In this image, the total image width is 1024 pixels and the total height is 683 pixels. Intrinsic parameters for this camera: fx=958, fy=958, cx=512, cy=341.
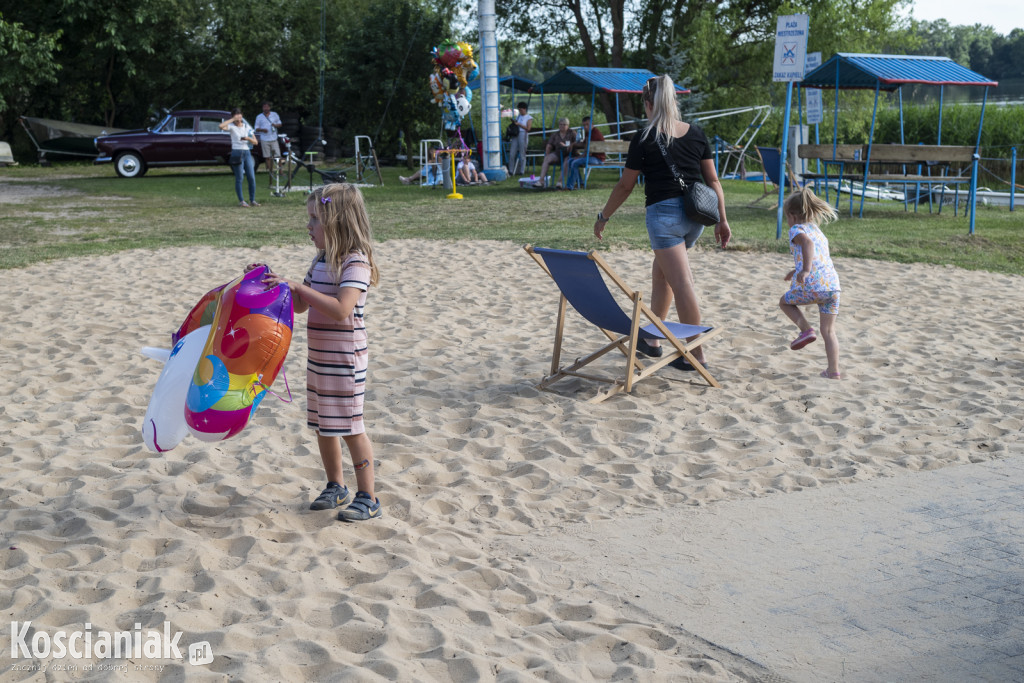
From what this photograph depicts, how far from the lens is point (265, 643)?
3.10 m

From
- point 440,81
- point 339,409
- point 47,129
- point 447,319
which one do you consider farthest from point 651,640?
point 47,129

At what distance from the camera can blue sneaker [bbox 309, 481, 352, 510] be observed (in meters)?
4.20

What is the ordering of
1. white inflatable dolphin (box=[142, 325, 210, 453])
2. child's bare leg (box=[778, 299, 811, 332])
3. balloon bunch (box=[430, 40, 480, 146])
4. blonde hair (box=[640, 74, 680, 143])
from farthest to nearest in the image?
balloon bunch (box=[430, 40, 480, 146]) < child's bare leg (box=[778, 299, 811, 332]) < blonde hair (box=[640, 74, 680, 143]) < white inflatable dolphin (box=[142, 325, 210, 453])

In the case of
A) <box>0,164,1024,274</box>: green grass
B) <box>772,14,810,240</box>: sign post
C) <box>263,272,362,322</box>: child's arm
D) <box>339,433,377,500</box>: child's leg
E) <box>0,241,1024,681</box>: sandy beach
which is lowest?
<box>0,241,1024,681</box>: sandy beach

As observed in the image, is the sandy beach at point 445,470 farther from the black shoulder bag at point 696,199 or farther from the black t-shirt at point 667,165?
the black t-shirt at point 667,165

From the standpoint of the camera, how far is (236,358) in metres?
3.63

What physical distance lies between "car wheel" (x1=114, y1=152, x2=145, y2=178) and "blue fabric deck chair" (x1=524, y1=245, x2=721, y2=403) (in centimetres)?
2212

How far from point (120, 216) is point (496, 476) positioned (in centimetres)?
1300

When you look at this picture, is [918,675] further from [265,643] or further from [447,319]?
[447,319]

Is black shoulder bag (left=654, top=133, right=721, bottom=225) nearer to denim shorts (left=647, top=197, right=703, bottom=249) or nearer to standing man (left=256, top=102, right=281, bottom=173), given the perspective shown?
denim shorts (left=647, top=197, right=703, bottom=249)

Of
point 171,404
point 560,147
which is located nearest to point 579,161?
point 560,147

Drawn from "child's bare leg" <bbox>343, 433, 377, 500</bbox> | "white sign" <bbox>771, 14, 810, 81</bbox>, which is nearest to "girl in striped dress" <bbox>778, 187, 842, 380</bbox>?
"child's bare leg" <bbox>343, 433, 377, 500</bbox>

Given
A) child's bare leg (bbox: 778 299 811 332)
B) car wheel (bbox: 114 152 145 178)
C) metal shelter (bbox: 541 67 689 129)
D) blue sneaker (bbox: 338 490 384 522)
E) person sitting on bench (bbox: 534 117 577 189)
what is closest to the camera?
blue sneaker (bbox: 338 490 384 522)

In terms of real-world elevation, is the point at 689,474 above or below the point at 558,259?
below
